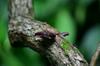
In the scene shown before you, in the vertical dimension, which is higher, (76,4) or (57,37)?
(57,37)

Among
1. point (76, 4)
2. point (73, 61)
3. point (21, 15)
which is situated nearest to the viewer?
point (73, 61)

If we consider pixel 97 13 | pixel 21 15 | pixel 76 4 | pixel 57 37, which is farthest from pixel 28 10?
pixel 97 13

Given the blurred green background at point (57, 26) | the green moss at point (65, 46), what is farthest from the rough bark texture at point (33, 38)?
the blurred green background at point (57, 26)

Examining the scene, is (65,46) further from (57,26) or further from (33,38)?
(57,26)

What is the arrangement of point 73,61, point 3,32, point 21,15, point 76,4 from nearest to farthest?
1. point 73,61
2. point 21,15
3. point 3,32
4. point 76,4

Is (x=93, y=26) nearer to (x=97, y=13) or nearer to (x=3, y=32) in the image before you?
(x=97, y=13)

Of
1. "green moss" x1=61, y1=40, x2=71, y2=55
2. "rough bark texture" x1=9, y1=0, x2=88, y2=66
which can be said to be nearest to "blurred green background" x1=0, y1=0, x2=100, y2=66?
"rough bark texture" x1=9, y1=0, x2=88, y2=66

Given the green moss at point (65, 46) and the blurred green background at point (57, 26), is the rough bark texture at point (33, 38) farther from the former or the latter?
the blurred green background at point (57, 26)
